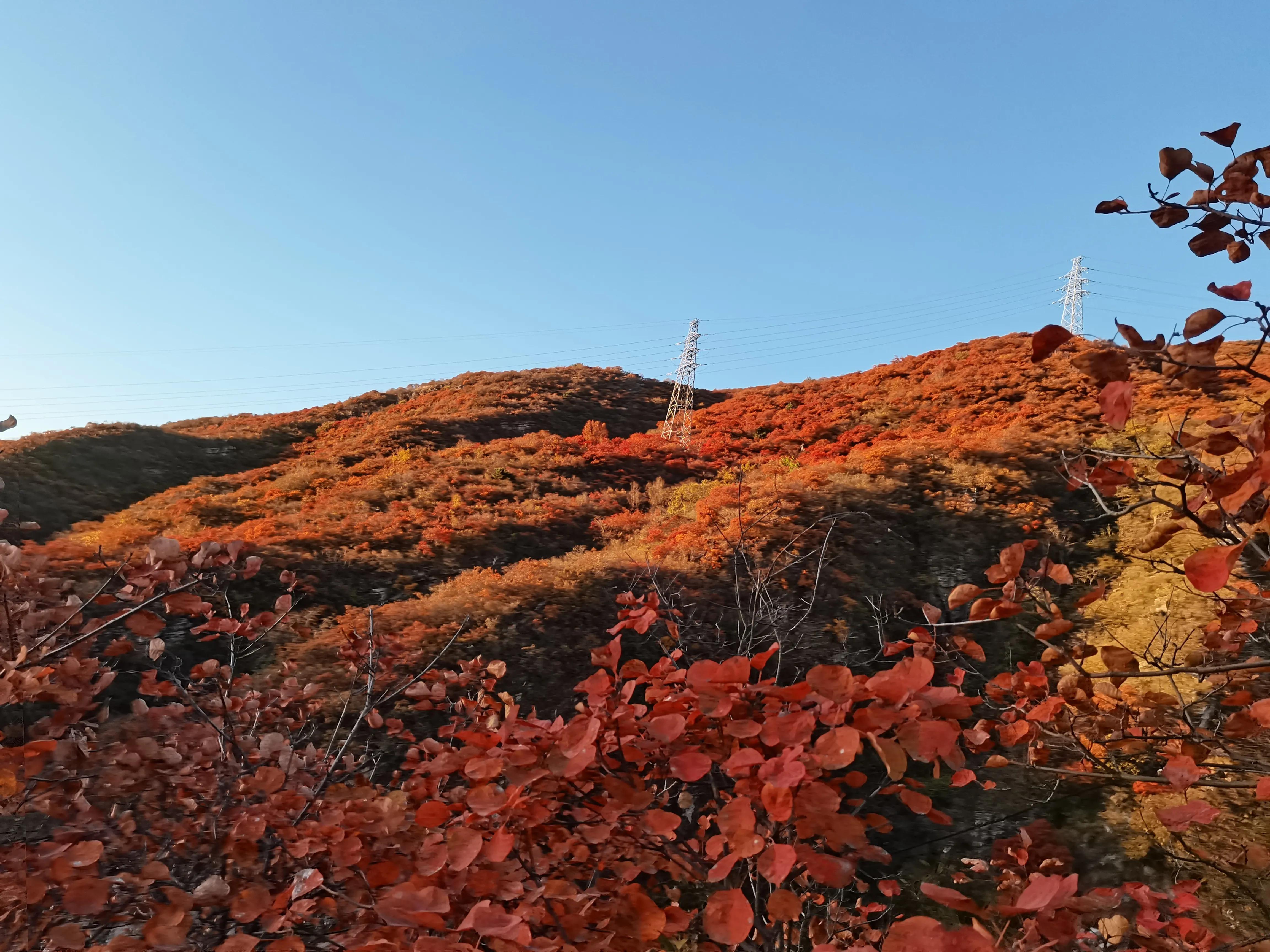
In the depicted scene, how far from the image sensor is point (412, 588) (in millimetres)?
10133

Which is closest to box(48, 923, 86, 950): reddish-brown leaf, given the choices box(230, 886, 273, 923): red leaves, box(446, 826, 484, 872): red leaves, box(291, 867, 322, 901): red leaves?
box(230, 886, 273, 923): red leaves

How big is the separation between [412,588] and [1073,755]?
8747mm

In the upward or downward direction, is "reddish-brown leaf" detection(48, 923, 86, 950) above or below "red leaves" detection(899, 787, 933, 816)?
below

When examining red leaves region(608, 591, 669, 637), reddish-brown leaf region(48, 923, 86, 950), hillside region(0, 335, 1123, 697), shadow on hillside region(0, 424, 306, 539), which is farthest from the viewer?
shadow on hillside region(0, 424, 306, 539)

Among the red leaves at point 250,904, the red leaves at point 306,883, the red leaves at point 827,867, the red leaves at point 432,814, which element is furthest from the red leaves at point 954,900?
the red leaves at point 250,904

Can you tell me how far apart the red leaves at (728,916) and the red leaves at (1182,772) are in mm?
1002

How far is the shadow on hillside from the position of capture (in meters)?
12.8

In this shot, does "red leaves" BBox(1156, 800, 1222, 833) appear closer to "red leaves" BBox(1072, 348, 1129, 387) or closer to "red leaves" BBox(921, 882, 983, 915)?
"red leaves" BBox(921, 882, 983, 915)

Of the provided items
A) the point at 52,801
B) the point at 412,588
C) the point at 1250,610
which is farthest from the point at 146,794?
the point at 412,588

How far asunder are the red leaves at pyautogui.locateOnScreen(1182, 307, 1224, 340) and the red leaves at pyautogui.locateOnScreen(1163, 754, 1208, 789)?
3.12ft

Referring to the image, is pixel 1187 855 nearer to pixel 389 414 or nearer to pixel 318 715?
pixel 318 715

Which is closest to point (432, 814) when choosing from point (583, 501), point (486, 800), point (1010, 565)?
point (486, 800)

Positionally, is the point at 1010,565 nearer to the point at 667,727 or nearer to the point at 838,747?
the point at 838,747

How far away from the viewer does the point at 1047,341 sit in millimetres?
1126
